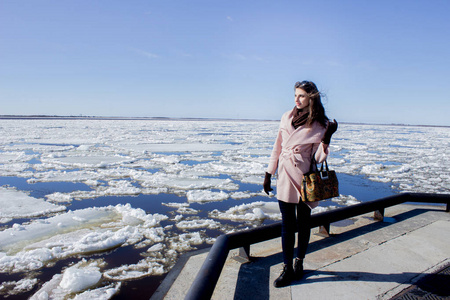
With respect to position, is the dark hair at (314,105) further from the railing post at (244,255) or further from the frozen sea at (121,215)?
the frozen sea at (121,215)

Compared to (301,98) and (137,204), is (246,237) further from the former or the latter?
(137,204)

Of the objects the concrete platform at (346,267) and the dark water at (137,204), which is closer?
the concrete platform at (346,267)

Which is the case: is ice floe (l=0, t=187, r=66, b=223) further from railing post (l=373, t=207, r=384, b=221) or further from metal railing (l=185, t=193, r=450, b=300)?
railing post (l=373, t=207, r=384, b=221)

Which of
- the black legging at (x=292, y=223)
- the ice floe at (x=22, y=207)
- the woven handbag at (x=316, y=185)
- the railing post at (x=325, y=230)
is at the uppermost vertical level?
the woven handbag at (x=316, y=185)

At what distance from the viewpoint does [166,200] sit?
5.99 meters

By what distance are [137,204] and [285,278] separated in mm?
3967

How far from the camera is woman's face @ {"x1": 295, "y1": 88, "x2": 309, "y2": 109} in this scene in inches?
86.4

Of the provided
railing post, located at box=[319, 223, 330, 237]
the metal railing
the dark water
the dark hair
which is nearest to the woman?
the dark hair

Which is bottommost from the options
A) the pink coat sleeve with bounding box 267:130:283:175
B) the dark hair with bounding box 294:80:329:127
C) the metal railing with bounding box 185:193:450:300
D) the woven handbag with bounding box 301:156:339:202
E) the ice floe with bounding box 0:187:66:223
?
the ice floe with bounding box 0:187:66:223

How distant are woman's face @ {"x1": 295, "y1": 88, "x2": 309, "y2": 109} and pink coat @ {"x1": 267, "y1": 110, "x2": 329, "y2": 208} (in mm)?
121

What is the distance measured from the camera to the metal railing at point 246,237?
5.86 feet

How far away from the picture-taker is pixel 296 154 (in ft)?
7.30

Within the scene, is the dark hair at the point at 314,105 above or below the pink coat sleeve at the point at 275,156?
above

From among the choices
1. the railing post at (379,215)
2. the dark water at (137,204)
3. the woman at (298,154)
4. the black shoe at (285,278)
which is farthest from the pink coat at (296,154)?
the railing post at (379,215)
